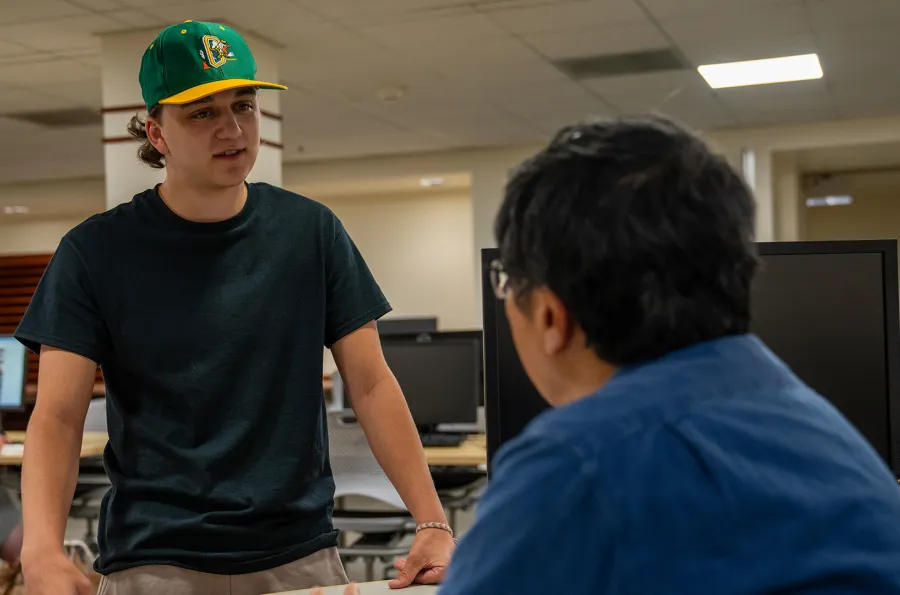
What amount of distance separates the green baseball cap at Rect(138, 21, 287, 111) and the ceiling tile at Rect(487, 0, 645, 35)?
12.9 ft

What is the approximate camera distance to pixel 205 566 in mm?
1383

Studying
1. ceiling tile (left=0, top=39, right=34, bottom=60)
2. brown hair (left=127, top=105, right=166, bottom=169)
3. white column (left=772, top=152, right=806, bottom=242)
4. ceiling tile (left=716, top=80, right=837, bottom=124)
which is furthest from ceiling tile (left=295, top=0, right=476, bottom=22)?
white column (left=772, top=152, right=806, bottom=242)

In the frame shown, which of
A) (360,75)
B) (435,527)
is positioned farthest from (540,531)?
(360,75)

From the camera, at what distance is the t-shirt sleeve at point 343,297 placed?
5.00 feet

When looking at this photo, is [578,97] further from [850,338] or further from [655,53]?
[850,338]

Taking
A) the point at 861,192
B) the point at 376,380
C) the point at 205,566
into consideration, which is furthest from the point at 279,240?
the point at 861,192

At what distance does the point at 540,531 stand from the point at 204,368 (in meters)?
0.87

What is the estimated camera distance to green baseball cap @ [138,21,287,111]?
144cm

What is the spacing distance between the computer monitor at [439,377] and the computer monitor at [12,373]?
2.38 m

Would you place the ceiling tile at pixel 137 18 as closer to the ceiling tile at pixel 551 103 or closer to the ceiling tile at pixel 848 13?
the ceiling tile at pixel 551 103

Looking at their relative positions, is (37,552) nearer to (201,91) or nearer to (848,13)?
(201,91)

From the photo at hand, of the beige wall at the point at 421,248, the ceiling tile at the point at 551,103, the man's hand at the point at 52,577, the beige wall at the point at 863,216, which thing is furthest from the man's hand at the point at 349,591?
the beige wall at the point at 863,216

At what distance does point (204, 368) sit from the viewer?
1415mm

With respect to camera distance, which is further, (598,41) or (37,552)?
(598,41)
